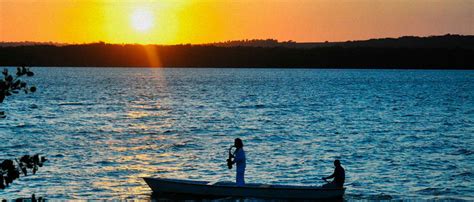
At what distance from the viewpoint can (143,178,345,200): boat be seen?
25.0 m

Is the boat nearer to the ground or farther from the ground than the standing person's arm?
nearer to the ground

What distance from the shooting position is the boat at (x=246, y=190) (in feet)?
82.0

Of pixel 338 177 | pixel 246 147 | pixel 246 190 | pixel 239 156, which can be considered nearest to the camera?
pixel 239 156

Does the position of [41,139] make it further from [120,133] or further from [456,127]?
[456,127]

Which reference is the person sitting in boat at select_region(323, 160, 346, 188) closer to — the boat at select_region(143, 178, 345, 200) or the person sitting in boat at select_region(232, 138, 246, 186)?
the boat at select_region(143, 178, 345, 200)

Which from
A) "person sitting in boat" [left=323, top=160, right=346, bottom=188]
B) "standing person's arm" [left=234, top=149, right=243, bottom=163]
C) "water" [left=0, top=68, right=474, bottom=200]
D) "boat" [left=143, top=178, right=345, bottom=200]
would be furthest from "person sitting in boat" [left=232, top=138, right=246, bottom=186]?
"water" [left=0, top=68, right=474, bottom=200]

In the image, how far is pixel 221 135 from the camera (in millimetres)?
49031

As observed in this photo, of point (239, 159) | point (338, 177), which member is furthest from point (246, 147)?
point (239, 159)

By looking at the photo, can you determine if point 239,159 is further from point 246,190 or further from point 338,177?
point 338,177

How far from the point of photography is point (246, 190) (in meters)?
24.8

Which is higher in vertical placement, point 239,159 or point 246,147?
point 239,159

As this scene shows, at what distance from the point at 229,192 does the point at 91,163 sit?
1155 centimetres

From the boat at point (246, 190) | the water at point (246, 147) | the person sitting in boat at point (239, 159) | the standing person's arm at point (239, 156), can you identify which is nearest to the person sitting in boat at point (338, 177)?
the boat at point (246, 190)

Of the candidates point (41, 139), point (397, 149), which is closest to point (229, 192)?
point (397, 149)
